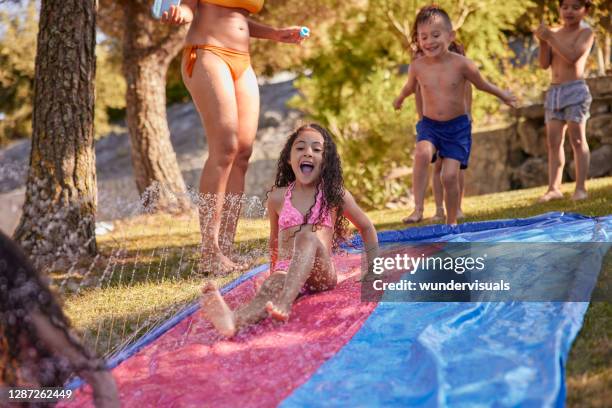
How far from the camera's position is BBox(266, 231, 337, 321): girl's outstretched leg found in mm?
2812

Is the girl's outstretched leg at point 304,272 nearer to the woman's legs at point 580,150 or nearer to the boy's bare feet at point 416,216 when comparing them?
the boy's bare feet at point 416,216

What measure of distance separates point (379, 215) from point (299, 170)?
3.84 metres

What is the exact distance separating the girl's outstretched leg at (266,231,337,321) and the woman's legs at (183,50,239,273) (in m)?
0.87

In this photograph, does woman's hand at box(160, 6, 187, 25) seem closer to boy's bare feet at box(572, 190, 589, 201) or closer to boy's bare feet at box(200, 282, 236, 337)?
boy's bare feet at box(200, 282, 236, 337)

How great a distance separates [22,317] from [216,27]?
235 centimetres

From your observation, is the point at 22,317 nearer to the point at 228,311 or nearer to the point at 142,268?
the point at 228,311

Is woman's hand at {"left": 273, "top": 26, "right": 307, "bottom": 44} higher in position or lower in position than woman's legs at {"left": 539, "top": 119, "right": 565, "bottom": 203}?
higher

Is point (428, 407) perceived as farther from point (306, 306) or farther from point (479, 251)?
point (479, 251)

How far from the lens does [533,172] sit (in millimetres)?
9117

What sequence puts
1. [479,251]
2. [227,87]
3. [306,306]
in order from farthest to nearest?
1. [227,87]
2. [479,251]
3. [306,306]

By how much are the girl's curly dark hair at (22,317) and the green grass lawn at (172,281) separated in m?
0.89

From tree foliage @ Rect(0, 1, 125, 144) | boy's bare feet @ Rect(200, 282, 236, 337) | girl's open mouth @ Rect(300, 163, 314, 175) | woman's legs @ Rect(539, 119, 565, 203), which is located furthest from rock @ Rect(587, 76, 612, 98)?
tree foliage @ Rect(0, 1, 125, 144)

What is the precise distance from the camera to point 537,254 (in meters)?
3.44

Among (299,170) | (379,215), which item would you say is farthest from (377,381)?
(379,215)
